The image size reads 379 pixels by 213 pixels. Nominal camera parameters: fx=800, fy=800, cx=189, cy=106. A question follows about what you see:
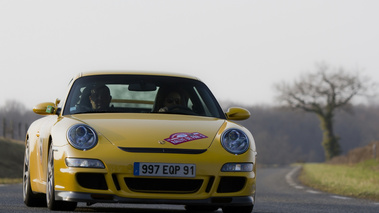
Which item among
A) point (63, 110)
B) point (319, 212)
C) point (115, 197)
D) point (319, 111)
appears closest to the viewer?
point (115, 197)

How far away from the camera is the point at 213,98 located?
8.62 meters

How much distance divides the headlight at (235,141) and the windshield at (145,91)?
2.88 feet

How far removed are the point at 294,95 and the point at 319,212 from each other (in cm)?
7334

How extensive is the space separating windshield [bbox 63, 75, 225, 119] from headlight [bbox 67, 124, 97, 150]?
0.78 m

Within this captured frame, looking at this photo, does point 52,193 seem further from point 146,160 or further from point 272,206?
point 272,206

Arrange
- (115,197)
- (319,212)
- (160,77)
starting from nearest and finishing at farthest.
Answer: (115,197) < (160,77) < (319,212)

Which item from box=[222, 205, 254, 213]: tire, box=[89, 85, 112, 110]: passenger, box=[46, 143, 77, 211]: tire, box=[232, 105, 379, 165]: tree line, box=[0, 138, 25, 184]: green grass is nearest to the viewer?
box=[46, 143, 77, 211]: tire

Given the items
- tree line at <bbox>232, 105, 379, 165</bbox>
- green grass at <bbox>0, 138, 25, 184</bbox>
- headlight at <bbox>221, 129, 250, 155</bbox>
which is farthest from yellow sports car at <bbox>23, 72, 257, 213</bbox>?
tree line at <bbox>232, 105, 379, 165</bbox>

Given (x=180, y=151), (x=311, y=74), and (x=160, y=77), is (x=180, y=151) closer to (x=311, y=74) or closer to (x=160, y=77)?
(x=160, y=77)

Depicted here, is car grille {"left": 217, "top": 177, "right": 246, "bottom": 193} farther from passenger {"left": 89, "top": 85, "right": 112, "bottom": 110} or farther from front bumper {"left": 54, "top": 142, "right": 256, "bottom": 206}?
passenger {"left": 89, "top": 85, "right": 112, "bottom": 110}

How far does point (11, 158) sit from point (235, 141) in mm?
49456

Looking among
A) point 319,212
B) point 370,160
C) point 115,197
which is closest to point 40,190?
point 115,197

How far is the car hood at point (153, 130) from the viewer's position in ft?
23.6

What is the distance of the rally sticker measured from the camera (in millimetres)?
7234
